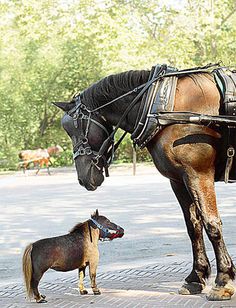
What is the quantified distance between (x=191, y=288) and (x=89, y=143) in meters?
1.67

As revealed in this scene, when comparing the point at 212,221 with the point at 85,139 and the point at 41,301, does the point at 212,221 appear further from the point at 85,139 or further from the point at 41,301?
the point at 41,301

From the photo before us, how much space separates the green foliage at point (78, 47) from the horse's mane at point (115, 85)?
2378 centimetres

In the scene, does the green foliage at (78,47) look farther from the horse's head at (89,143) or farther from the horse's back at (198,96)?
the horse's back at (198,96)

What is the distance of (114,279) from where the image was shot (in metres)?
7.86

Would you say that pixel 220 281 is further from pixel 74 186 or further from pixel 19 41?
pixel 19 41

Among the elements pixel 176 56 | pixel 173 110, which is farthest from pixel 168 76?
pixel 176 56

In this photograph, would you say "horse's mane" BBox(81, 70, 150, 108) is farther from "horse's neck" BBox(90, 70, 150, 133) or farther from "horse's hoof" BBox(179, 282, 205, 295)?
"horse's hoof" BBox(179, 282, 205, 295)

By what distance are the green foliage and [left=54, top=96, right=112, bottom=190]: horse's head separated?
2377cm

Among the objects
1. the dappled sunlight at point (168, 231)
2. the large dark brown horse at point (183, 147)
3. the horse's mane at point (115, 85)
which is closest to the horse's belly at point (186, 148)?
the large dark brown horse at point (183, 147)

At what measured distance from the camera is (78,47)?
133 feet

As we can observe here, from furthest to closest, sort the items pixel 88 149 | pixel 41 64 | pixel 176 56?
pixel 41 64, pixel 176 56, pixel 88 149

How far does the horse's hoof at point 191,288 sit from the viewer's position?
263 inches

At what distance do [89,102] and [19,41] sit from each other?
1388 inches

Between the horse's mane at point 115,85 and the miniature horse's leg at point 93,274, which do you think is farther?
the miniature horse's leg at point 93,274
